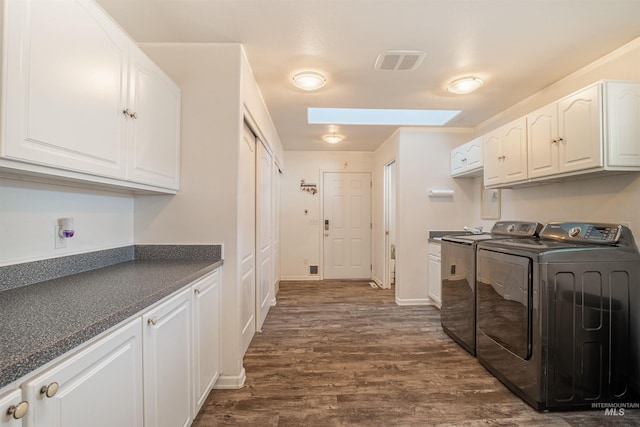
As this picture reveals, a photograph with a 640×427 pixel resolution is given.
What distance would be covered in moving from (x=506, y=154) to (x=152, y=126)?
2982 mm

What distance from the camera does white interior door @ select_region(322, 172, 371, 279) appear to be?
210 inches

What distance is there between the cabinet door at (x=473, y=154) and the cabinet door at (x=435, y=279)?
120cm

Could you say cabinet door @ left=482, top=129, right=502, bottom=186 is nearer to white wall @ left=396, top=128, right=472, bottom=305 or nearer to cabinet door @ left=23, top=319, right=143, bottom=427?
white wall @ left=396, top=128, right=472, bottom=305

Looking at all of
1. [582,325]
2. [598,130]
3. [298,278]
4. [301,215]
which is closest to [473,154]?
[598,130]

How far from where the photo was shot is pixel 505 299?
2043 mm

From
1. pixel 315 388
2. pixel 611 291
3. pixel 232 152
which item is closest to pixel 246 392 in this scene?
pixel 315 388

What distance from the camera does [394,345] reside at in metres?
2.69

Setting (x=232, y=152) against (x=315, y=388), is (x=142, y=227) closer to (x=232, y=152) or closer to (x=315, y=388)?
(x=232, y=152)

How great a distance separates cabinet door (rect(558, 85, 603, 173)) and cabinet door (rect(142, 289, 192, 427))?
266 cm

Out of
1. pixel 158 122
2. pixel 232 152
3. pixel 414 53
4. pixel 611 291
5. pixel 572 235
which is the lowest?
pixel 611 291

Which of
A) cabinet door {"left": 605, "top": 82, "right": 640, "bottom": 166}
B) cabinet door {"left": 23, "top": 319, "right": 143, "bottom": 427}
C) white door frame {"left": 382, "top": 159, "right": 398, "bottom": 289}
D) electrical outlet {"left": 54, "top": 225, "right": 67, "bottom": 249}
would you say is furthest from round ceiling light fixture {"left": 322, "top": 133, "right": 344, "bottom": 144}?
cabinet door {"left": 23, "top": 319, "right": 143, "bottom": 427}

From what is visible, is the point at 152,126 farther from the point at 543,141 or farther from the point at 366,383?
the point at 543,141

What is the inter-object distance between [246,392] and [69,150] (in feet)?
5.81

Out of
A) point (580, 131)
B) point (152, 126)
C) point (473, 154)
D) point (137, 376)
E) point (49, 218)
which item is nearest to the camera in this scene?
point (137, 376)
